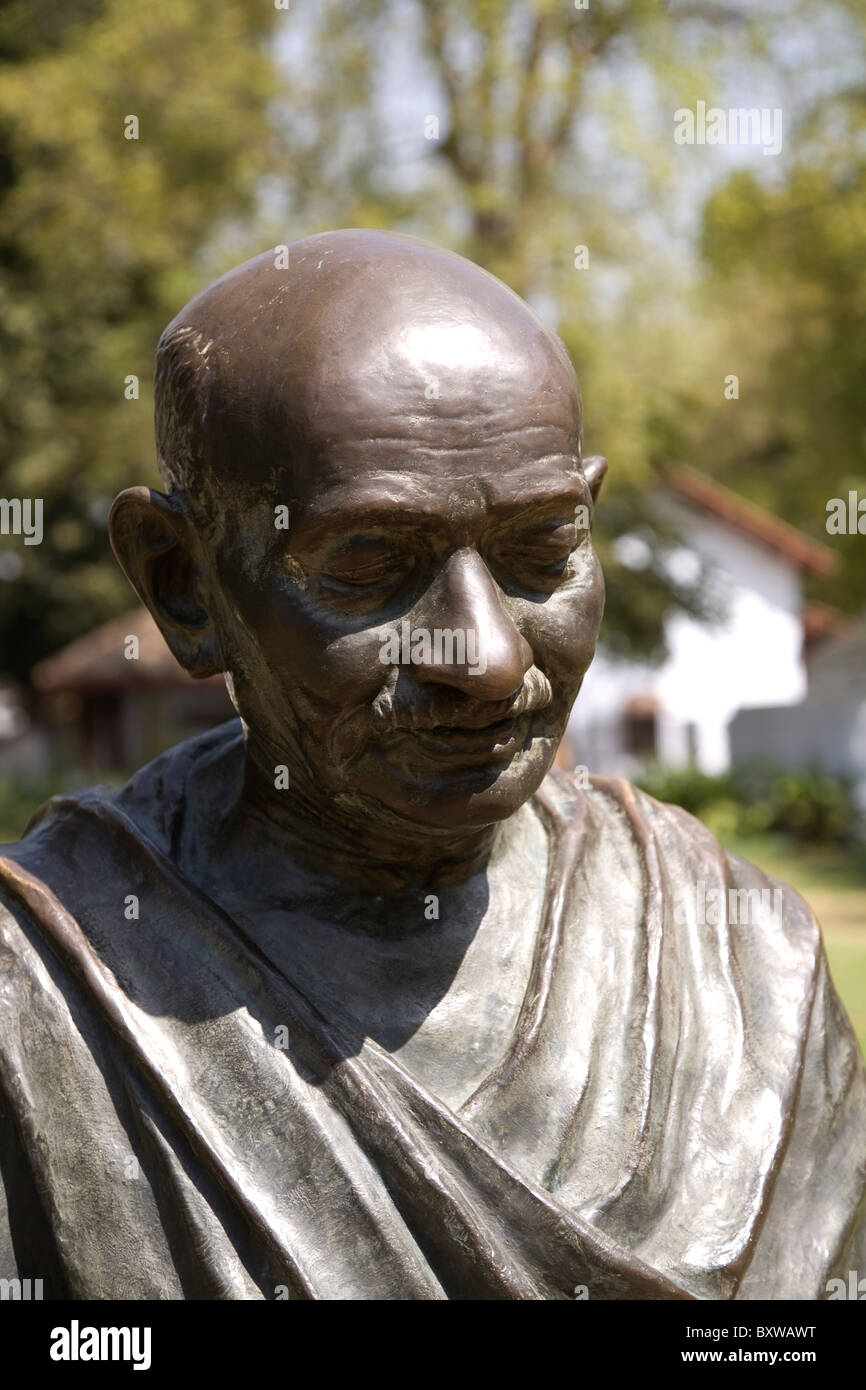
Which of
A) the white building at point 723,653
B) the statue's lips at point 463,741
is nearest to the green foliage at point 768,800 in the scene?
the white building at point 723,653

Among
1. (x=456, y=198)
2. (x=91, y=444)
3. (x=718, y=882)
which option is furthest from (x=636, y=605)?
(x=718, y=882)

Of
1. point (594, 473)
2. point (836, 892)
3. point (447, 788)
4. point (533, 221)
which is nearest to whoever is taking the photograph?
point (447, 788)

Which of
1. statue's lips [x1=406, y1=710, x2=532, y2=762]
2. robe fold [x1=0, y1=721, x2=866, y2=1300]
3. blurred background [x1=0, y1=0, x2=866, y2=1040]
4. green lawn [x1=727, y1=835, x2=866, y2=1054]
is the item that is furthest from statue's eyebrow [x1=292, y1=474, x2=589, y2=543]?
blurred background [x1=0, y1=0, x2=866, y2=1040]

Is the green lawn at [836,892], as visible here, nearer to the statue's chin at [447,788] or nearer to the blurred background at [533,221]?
the blurred background at [533,221]

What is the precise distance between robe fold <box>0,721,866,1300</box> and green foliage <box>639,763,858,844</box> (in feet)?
54.6

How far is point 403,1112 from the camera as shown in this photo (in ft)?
6.84

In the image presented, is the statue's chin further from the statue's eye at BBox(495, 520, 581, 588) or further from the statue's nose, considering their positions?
the statue's eye at BBox(495, 520, 581, 588)

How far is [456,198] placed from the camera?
19.0 meters

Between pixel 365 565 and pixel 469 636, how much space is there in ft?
0.56

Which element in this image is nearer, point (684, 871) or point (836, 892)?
point (684, 871)

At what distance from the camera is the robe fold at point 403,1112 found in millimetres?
2012

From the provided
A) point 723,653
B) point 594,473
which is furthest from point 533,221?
point 594,473

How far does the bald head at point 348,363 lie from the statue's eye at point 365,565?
0.42 ft

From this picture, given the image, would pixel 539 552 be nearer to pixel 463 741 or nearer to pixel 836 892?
pixel 463 741
